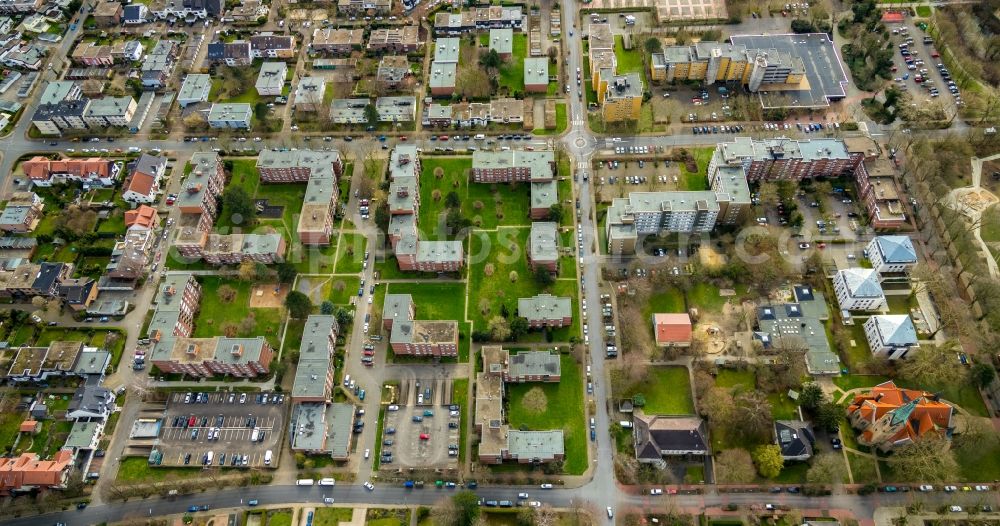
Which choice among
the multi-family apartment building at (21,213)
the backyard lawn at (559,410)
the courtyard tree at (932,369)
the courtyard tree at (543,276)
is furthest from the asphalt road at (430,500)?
the multi-family apartment building at (21,213)

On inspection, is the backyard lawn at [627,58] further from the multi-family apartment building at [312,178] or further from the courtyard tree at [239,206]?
the courtyard tree at [239,206]

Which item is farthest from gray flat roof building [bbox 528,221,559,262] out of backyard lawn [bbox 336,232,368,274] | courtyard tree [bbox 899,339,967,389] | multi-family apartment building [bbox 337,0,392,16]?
multi-family apartment building [bbox 337,0,392,16]

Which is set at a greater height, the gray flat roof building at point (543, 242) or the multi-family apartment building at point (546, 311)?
the gray flat roof building at point (543, 242)

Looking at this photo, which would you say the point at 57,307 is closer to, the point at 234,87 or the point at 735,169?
the point at 234,87

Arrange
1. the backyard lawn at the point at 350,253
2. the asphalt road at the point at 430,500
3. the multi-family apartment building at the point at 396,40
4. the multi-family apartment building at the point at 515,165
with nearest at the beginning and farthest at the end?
1. the asphalt road at the point at 430,500
2. the backyard lawn at the point at 350,253
3. the multi-family apartment building at the point at 515,165
4. the multi-family apartment building at the point at 396,40

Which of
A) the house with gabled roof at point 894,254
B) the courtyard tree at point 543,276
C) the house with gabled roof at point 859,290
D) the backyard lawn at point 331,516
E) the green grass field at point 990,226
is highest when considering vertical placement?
the green grass field at point 990,226

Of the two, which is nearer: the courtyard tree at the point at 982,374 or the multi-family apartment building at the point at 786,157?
the courtyard tree at the point at 982,374

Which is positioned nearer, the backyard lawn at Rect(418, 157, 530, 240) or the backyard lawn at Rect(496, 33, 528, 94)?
the backyard lawn at Rect(418, 157, 530, 240)

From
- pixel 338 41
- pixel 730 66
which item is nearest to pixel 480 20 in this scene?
pixel 338 41

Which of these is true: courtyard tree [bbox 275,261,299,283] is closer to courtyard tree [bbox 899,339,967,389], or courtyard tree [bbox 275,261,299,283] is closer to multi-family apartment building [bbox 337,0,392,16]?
multi-family apartment building [bbox 337,0,392,16]
